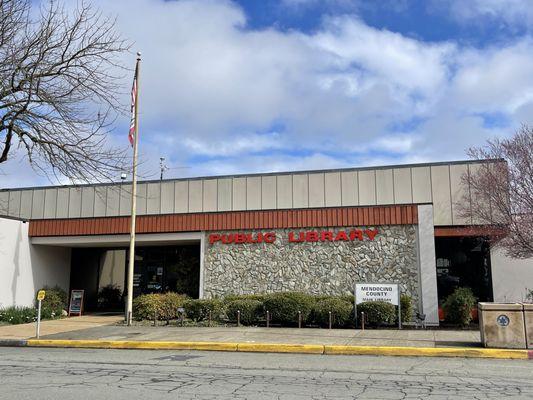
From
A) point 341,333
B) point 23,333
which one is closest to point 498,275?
point 341,333

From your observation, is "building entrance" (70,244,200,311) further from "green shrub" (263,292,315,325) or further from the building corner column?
the building corner column

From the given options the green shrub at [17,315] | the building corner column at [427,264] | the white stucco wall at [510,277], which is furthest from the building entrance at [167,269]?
the white stucco wall at [510,277]

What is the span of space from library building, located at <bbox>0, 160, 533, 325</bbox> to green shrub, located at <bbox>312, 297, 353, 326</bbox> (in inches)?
106

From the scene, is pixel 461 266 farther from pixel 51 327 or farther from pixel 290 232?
pixel 51 327

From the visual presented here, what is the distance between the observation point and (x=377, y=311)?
651 inches

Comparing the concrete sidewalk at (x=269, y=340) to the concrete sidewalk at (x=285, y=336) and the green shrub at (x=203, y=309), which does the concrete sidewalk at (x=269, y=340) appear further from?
the green shrub at (x=203, y=309)

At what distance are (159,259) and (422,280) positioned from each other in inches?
464

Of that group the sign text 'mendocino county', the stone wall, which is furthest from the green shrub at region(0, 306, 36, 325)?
the sign text 'mendocino county'

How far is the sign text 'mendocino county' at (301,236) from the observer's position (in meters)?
19.6

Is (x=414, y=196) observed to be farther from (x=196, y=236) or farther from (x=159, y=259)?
(x=159, y=259)

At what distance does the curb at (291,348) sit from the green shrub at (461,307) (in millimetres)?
4958

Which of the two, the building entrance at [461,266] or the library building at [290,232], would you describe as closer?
the library building at [290,232]

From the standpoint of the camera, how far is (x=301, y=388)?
823 centimetres

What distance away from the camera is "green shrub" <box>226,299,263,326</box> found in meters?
17.6
